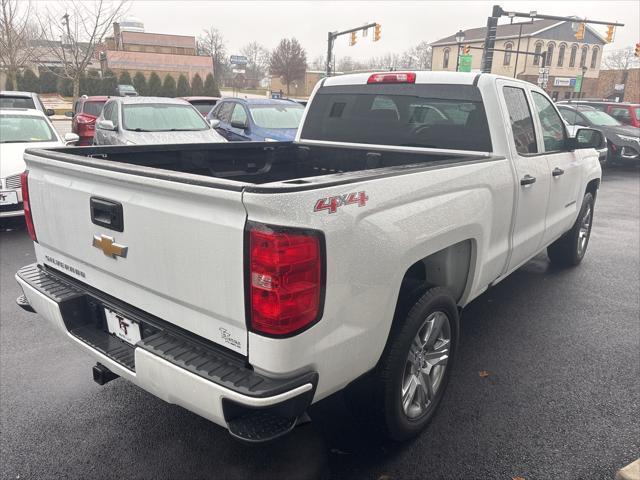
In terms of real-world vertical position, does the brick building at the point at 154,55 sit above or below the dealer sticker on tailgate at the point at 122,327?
above

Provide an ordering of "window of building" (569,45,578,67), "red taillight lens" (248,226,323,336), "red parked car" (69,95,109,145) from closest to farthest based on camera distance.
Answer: "red taillight lens" (248,226,323,336)
"red parked car" (69,95,109,145)
"window of building" (569,45,578,67)

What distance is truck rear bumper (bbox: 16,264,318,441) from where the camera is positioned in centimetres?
195

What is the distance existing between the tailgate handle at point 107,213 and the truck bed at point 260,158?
1.12 ft

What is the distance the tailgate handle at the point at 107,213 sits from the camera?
2.34 metres

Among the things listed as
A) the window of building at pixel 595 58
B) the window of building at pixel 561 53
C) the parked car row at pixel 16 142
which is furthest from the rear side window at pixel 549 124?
the window of building at pixel 595 58

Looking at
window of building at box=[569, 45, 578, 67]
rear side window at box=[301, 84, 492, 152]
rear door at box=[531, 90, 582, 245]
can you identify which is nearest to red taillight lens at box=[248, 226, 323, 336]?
rear side window at box=[301, 84, 492, 152]

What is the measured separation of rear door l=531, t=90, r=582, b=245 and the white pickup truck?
0.29 meters

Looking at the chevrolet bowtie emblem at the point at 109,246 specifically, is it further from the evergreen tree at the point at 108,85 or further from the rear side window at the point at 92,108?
the evergreen tree at the point at 108,85

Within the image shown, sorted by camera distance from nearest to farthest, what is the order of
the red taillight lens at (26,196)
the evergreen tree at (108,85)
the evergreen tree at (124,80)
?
the red taillight lens at (26,196) < the evergreen tree at (108,85) < the evergreen tree at (124,80)

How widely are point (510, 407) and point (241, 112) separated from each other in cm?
938

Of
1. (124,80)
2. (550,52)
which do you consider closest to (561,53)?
(550,52)

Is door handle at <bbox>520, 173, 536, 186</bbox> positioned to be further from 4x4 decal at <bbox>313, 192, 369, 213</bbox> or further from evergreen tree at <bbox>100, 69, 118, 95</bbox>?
evergreen tree at <bbox>100, 69, 118, 95</bbox>

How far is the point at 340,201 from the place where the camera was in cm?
204

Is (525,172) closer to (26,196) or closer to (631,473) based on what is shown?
(631,473)
